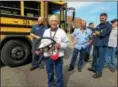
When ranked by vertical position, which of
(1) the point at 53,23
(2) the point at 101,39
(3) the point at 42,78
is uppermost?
(1) the point at 53,23

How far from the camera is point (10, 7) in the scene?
239 inches

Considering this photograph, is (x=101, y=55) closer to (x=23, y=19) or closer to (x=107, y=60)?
(x=107, y=60)

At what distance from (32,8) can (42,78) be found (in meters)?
2.39

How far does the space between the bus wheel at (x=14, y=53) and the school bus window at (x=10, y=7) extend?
0.87m

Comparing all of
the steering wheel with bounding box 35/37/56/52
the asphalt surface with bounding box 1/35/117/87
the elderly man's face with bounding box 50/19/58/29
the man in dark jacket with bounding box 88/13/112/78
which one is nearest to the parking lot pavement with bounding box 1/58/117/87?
the asphalt surface with bounding box 1/35/117/87

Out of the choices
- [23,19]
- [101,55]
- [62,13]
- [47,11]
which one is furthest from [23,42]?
[101,55]

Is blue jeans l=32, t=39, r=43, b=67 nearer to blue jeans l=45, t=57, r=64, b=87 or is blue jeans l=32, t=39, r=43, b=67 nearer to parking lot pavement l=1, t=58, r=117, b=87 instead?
parking lot pavement l=1, t=58, r=117, b=87

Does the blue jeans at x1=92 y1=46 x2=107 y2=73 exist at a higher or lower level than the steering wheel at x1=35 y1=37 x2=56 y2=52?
lower

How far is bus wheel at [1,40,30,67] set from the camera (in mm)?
6185

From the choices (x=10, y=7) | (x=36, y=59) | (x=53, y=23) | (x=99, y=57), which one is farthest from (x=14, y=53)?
(x=53, y=23)

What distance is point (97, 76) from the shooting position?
538 cm

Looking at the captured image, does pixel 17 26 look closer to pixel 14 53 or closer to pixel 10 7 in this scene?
pixel 10 7

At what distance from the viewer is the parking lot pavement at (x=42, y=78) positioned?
492cm

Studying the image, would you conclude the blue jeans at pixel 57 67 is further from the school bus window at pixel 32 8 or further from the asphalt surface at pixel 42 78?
the school bus window at pixel 32 8
